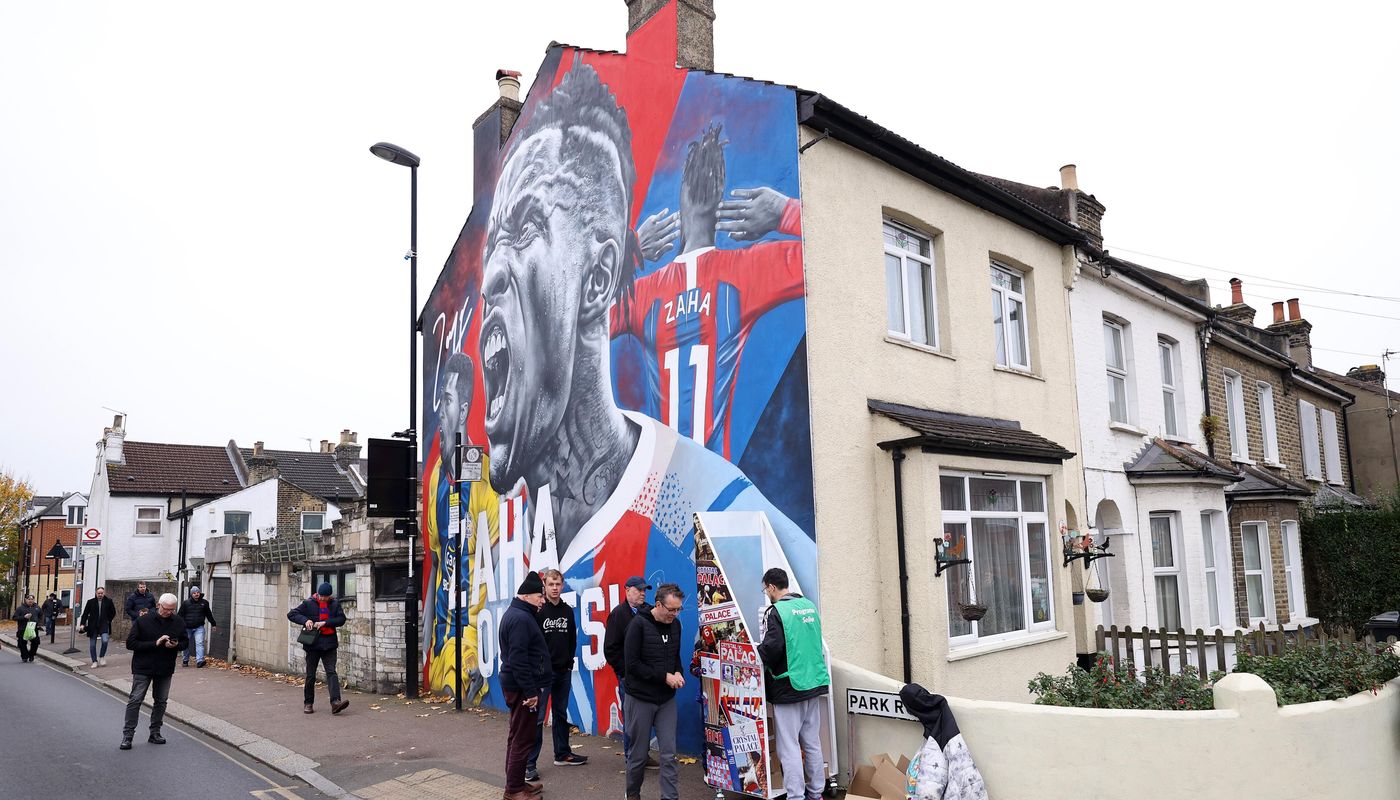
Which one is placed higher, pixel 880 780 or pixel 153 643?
pixel 153 643

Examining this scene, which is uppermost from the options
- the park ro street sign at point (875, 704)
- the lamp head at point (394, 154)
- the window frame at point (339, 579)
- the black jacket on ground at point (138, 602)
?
the lamp head at point (394, 154)

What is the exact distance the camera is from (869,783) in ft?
22.4

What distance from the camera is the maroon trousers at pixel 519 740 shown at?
741 centimetres

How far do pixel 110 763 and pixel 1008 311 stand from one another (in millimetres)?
11879

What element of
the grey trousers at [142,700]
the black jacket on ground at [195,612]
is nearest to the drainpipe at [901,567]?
the grey trousers at [142,700]

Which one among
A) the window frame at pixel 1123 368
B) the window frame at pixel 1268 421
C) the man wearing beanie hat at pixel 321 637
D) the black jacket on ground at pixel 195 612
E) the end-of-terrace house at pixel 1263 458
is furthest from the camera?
the window frame at pixel 1268 421

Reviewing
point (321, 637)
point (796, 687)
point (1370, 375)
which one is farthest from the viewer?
point (1370, 375)

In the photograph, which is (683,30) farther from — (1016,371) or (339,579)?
(339,579)

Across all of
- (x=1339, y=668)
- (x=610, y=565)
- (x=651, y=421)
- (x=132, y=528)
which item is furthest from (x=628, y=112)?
(x=132, y=528)

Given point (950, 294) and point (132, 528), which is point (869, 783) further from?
point (132, 528)

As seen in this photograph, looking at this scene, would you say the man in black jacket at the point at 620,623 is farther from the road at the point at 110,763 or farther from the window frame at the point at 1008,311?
the window frame at the point at 1008,311

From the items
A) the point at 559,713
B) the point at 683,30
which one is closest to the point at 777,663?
the point at 559,713

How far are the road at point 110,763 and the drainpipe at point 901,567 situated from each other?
575 cm

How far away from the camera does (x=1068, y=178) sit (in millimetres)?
15523
